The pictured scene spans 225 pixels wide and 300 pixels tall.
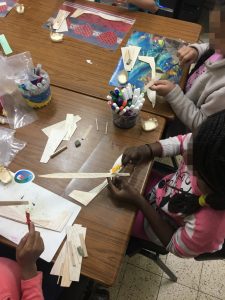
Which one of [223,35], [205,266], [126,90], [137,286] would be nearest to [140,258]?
[137,286]

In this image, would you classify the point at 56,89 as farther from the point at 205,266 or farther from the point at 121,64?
the point at 205,266

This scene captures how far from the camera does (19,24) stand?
1.45 metres

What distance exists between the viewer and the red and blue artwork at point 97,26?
141 centimetres

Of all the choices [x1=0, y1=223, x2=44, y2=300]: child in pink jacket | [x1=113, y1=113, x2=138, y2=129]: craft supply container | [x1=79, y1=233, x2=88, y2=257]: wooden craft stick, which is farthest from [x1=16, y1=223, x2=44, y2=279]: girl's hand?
[x1=113, y1=113, x2=138, y2=129]: craft supply container

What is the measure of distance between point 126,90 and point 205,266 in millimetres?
1068

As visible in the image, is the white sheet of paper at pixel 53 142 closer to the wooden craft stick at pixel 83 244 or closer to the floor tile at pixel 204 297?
the wooden craft stick at pixel 83 244

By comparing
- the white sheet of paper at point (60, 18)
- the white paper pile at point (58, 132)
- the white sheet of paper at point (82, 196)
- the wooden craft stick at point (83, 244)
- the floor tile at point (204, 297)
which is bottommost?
the floor tile at point (204, 297)

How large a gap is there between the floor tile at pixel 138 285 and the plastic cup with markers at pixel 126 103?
88 cm

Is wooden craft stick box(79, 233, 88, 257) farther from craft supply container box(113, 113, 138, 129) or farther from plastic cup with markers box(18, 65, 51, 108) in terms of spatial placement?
plastic cup with markers box(18, 65, 51, 108)

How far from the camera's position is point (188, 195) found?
0.96 metres

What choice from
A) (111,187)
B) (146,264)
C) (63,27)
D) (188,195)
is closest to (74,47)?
(63,27)

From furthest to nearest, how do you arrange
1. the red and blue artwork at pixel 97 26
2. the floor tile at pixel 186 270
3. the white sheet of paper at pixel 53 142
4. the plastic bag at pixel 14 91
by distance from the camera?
1. the floor tile at pixel 186 270
2. the red and blue artwork at pixel 97 26
3. the plastic bag at pixel 14 91
4. the white sheet of paper at pixel 53 142

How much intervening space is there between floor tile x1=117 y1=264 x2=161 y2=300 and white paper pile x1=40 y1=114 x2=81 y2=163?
850 mm

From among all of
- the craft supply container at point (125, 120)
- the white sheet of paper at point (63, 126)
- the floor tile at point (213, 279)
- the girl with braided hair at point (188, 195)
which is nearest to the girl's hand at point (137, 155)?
the girl with braided hair at point (188, 195)
